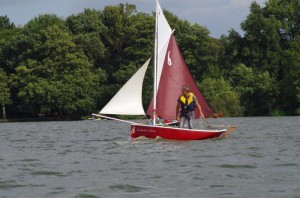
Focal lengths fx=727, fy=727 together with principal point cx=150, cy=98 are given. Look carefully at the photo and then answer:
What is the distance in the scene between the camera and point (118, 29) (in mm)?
92375

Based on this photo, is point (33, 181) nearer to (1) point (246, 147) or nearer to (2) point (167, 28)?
(1) point (246, 147)

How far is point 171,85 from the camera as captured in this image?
3228cm

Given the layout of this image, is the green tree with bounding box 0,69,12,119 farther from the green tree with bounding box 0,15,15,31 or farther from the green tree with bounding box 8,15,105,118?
the green tree with bounding box 0,15,15,31

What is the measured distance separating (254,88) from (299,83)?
202 inches

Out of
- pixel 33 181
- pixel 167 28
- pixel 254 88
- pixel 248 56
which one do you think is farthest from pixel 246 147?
pixel 248 56

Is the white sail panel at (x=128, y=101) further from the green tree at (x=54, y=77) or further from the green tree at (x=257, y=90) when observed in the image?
the green tree at (x=257, y=90)

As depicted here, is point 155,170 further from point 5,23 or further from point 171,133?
point 5,23

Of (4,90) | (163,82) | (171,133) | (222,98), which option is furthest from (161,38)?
(4,90)

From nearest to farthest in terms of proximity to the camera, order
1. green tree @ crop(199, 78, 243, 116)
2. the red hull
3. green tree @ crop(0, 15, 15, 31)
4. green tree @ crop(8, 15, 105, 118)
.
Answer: the red hull < green tree @ crop(199, 78, 243, 116) < green tree @ crop(8, 15, 105, 118) < green tree @ crop(0, 15, 15, 31)

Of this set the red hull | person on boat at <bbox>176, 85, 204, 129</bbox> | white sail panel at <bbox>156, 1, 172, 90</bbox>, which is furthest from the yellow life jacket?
white sail panel at <bbox>156, 1, 172, 90</bbox>

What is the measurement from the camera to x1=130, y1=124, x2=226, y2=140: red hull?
29297 millimetres

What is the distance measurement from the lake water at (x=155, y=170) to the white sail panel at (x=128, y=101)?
8.38ft

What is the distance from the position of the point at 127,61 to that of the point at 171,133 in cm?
5874

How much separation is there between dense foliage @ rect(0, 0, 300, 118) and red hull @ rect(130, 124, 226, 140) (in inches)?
1847
